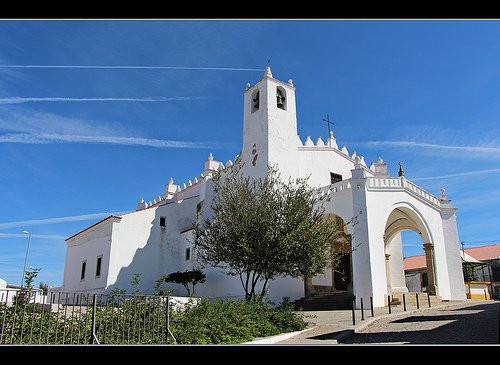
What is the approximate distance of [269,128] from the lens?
24.9m

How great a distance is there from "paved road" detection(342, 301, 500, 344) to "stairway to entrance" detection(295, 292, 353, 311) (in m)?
5.18

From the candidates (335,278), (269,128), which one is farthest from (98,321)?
(335,278)

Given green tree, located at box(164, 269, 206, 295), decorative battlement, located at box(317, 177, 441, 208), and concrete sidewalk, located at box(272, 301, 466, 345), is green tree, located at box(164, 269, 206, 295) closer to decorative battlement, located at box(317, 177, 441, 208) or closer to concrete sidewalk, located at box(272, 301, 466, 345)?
decorative battlement, located at box(317, 177, 441, 208)

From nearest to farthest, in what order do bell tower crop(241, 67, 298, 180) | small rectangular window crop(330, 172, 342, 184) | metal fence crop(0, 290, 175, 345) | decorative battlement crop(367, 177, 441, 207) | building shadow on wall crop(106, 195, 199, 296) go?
metal fence crop(0, 290, 175, 345), decorative battlement crop(367, 177, 441, 207), bell tower crop(241, 67, 298, 180), small rectangular window crop(330, 172, 342, 184), building shadow on wall crop(106, 195, 199, 296)

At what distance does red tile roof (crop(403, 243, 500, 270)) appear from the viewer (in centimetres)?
4481

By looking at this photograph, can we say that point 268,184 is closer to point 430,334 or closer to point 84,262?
point 430,334

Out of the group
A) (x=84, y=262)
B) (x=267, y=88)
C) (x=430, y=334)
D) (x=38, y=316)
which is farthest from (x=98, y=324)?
(x=84, y=262)

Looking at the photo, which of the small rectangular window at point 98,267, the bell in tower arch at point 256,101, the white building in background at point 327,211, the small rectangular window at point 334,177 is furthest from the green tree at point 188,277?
the bell in tower arch at point 256,101

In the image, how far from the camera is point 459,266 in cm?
2238

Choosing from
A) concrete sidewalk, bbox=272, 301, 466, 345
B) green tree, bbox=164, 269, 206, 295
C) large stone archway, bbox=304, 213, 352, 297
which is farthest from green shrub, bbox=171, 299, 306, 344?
green tree, bbox=164, 269, 206, 295

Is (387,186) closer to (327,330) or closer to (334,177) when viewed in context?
(334,177)

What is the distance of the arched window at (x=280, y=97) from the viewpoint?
2622 centimetres

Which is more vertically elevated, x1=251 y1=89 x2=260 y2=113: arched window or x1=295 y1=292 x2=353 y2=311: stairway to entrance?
x1=251 y1=89 x2=260 y2=113: arched window
